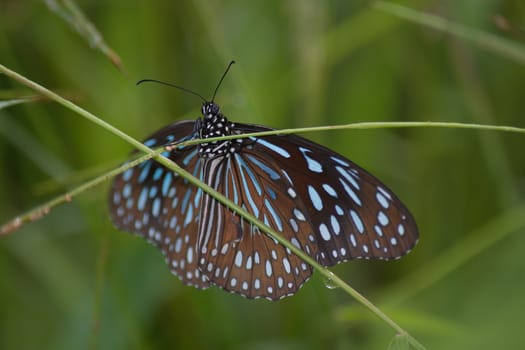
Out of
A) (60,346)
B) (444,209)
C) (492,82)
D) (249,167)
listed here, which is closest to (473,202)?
(444,209)

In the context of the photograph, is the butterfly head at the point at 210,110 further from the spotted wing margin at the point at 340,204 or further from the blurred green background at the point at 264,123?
the blurred green background at the point at 264,123

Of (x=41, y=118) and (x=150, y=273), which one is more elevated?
(x=41, y=118)

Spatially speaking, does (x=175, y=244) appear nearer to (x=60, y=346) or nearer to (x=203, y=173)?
(x=203, y=173)

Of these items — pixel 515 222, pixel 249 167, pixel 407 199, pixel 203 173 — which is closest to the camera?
pixel 203 173

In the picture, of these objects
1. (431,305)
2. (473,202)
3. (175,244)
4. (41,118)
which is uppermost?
(41,118)

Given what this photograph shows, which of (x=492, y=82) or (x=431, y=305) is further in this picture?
(x=492, y=82)

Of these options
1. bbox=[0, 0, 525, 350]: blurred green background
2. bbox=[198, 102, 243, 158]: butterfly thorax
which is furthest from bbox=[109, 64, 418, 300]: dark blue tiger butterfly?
bbox=[0, 0, 525, 350]: blurred green background

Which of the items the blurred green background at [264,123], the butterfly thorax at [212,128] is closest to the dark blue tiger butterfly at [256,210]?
the butterfly thorax at [212,128]

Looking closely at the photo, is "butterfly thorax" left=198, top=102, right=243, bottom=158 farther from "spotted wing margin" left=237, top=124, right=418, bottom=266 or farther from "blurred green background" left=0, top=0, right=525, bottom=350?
"blurred green background" left=0, top=0, right=525, bottom=350
